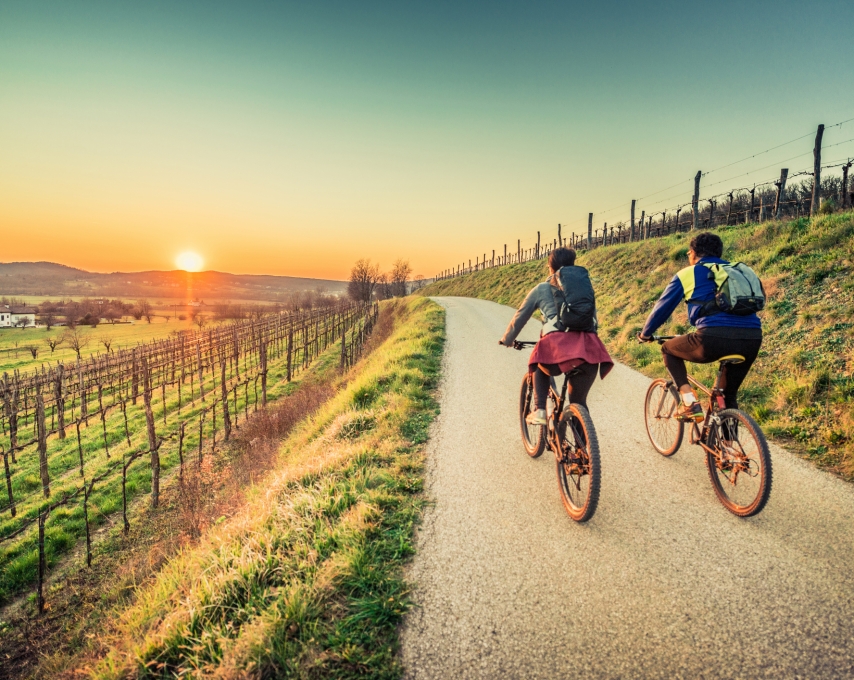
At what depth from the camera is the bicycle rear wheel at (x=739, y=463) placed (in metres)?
3.24

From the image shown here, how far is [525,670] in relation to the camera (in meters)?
2.18

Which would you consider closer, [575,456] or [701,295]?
[575,456]

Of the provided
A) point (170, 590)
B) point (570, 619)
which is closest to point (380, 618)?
point (570, 619)

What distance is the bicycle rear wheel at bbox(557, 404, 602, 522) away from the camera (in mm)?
3289

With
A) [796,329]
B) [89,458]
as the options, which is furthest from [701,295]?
[89,458]

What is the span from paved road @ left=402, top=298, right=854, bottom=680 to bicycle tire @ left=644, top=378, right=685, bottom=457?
201 millimetres

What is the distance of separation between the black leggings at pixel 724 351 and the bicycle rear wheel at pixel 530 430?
4.76ft

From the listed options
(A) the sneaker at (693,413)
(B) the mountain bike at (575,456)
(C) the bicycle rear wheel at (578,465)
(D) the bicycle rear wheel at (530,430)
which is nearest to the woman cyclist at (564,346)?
(B) the mountain bike at (575,456)

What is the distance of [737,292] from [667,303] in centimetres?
58

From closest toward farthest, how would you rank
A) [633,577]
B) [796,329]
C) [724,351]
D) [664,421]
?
[633,577] → [724,351] → [664,421] → [796,329]

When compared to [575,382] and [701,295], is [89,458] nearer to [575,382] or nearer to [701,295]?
[575,382]

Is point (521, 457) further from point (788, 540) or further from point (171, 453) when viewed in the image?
point (171, 453)

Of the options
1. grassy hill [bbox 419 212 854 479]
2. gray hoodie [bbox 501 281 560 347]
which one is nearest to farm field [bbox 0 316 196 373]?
grassy hill [bbox 419 212 854 479]

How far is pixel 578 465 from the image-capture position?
3510mm
